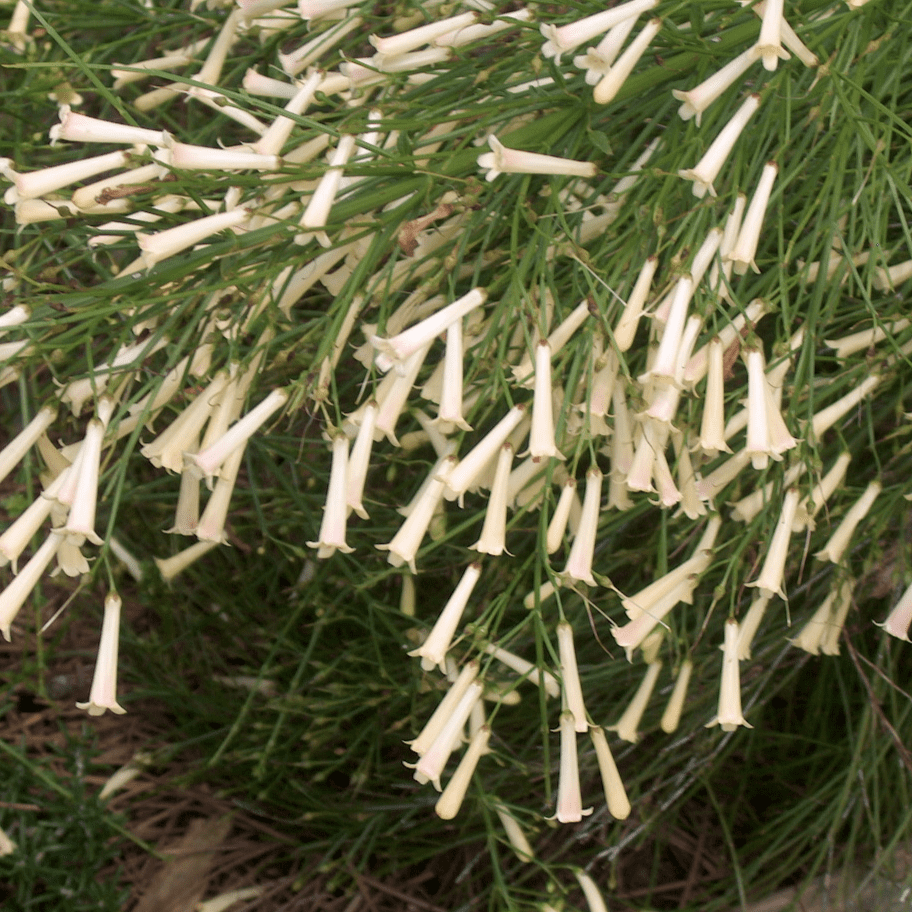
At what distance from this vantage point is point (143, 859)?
6.19 feet

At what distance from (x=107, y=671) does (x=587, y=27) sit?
0.80 m

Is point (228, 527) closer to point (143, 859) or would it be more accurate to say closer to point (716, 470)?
point (143, 859)

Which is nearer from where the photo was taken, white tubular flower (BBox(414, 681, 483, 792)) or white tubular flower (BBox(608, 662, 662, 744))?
white tubular flower (BBox(414, 681, 483, 792))

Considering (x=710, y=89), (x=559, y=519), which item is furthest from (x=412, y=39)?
(x=559, y=519)

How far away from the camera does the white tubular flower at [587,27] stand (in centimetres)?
92

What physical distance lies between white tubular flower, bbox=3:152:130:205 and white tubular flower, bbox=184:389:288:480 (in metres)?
0.27

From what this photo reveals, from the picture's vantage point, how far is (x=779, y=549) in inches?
43.1

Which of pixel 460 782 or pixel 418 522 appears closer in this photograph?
pixel 418 522

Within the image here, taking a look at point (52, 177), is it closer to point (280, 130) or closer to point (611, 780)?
point (280, 130)

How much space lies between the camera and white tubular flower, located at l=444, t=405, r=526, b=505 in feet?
3.34

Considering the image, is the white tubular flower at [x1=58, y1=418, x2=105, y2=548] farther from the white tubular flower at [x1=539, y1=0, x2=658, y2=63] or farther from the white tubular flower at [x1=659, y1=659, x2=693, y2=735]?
the white tubular flower at [x1=659, y1=659, x2=693, y2=735]

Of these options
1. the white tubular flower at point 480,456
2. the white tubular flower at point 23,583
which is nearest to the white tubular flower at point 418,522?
the white tubular flower at point 480,456

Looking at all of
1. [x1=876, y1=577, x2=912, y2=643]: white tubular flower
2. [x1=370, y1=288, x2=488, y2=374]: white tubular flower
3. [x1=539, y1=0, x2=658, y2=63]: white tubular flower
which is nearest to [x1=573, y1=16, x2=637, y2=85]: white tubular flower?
[x1=539, y1=0, x2=658, y2=63]: white tubular flower

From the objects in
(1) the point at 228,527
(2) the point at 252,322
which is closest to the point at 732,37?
(2) the point at 252,322
